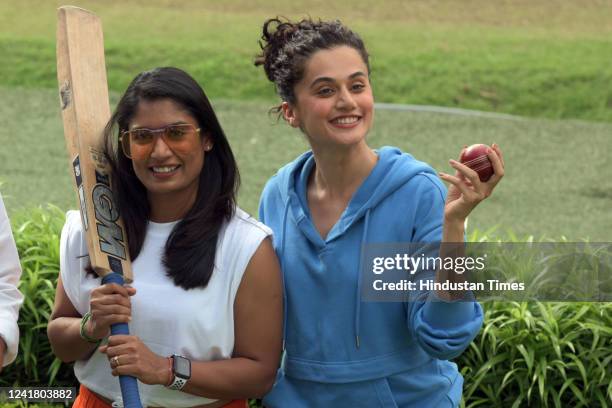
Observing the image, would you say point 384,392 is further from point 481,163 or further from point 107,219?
point 107,219

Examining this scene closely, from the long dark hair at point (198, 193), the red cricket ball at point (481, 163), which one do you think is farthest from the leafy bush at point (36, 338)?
the red cricket ball at point (481, 163)

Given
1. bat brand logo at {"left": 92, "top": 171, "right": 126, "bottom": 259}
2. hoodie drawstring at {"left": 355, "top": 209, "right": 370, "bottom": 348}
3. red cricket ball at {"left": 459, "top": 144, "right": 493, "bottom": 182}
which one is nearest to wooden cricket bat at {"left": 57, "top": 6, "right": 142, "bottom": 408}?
bat brand logo at {"left": 92, "top": 171, "right": 126, "bottom": 259}

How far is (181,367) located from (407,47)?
11873 millimetres

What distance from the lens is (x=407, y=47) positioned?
14352mm

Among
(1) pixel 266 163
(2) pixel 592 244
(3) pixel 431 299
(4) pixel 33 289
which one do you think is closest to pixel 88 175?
(3) pixel 431 299

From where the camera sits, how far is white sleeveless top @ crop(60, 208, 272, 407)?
2.83 meters

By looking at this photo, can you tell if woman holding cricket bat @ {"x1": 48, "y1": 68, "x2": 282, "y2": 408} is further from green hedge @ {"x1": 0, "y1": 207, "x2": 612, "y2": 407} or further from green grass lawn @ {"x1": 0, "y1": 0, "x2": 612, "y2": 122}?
green grass lawn @ {"x1": 0, "y1": 0, "x2": 612, "y2": 122}

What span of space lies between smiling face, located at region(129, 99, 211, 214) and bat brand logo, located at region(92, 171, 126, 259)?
14 centimetres

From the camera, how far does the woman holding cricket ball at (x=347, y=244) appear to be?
2910mm

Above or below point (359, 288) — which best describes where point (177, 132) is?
above

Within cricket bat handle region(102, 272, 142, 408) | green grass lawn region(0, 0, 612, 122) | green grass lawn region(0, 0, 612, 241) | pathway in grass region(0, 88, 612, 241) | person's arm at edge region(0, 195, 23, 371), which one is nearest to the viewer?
person's arm at edge region(0, 195, 23, 371)

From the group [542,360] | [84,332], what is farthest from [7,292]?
[542,360]

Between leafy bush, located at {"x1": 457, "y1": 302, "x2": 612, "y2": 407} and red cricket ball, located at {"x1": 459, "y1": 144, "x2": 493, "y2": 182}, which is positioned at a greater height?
red cricket ball, located at {"x1": 459, "y1": 144, "x2": 493, "y2": 182}

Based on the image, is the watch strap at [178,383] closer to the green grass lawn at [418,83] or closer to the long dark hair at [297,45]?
the long dark hair at [297,45]
